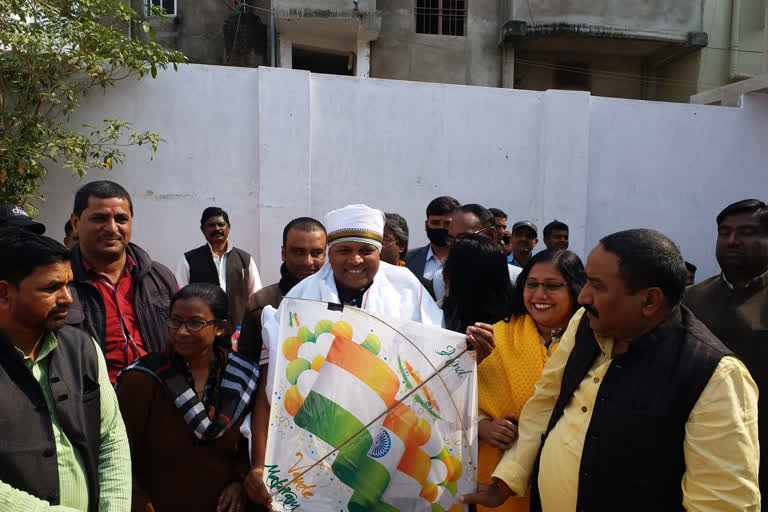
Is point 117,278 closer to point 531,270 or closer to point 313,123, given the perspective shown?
point 531,270

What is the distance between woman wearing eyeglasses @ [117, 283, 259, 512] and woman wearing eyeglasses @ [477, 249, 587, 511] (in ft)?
3.20

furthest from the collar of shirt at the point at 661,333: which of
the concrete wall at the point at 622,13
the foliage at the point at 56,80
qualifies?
the concrete wall at the point at 622,13

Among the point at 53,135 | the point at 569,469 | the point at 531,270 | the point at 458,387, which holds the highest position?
the point at 53,135

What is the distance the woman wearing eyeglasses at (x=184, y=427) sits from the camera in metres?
2.35

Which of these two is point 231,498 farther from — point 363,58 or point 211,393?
point 363,58

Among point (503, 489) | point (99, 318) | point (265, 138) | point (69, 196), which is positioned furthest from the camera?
point (265, 138)

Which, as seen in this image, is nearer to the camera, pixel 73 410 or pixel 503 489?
pixel 73 410

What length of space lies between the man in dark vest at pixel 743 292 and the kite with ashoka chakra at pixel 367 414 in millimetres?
1539

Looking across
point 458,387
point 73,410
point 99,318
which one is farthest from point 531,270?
point 99,318

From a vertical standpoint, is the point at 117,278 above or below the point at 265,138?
below

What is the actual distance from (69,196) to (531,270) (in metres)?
6.17

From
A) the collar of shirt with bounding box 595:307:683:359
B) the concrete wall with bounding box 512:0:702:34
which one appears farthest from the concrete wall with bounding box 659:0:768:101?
the collar of shirt with bounding box 595:307:683:359

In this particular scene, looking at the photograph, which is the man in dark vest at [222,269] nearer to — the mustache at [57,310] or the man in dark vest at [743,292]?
the mustache at [57,310]

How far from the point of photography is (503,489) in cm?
224
